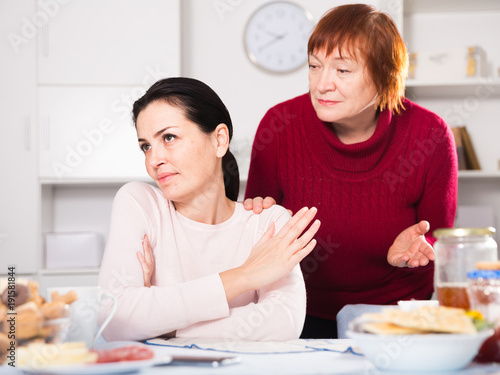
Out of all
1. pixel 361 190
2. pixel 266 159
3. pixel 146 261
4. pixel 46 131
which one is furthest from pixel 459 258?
pixel 46 131

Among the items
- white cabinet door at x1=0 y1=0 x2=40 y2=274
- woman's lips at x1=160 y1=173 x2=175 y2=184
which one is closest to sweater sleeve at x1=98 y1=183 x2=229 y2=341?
woman's lips at x1=160 y1=173 x2=175 y2=184

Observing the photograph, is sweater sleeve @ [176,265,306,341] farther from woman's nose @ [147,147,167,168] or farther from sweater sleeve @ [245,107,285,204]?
sweater sleeve @ [245,107,285,204]

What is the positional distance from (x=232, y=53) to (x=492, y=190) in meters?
1.61

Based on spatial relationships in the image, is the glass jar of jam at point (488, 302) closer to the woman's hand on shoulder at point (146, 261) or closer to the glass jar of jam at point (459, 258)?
the glass jar of jam at point (459, 258)

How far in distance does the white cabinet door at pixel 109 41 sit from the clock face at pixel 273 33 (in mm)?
464

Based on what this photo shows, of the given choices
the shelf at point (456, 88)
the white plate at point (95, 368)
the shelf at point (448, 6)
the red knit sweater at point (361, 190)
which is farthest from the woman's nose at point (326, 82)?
the shelf at point (448, 6)

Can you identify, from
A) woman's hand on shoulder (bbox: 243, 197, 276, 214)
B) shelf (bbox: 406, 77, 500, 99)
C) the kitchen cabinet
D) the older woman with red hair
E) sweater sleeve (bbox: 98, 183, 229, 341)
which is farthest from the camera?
the kitchen cabinet

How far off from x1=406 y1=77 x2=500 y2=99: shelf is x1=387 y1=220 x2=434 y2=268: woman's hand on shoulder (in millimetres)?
1682

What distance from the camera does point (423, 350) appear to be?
729mm

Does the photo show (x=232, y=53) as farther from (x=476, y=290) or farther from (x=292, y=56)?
(x=476, y=290)

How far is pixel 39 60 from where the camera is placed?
3.04m

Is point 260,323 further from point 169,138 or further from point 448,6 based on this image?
point 448,6

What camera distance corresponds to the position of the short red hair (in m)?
1.58

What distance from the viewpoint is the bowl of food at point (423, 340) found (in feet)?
2.38
